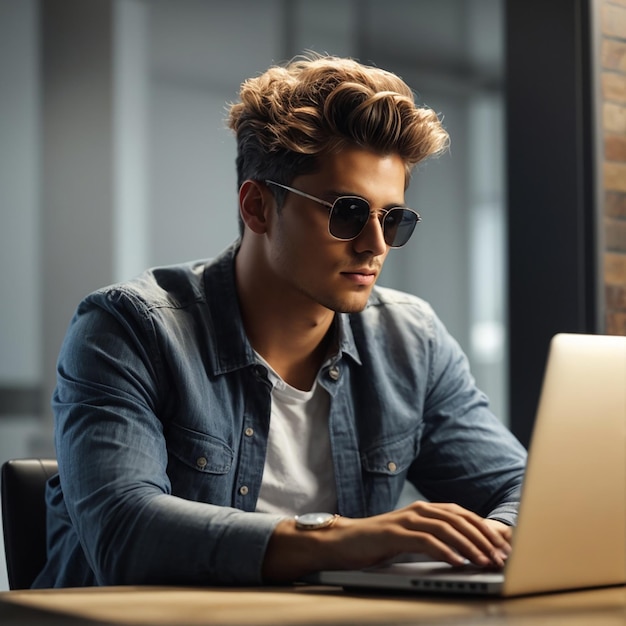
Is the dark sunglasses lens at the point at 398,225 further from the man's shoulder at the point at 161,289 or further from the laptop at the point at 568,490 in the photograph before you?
the laptop at the point at 568,490

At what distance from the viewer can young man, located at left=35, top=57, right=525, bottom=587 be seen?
1809 mm

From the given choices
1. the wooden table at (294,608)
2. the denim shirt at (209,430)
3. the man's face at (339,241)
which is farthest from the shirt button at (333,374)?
the wooden table at (294,608)

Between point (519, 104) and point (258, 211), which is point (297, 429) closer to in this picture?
point (258, 211)

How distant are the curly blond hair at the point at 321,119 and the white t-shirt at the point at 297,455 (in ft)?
1.44

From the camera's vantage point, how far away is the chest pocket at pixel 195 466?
6.27 ft

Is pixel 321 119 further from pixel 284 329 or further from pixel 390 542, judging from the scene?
pixel 390 542

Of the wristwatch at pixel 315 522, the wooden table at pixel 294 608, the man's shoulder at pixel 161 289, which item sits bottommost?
the wooden table at pixel 294 608

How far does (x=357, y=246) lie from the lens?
203 cm

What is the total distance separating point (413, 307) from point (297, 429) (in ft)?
1.50

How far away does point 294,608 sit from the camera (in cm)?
108

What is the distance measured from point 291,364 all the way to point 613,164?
1448mm

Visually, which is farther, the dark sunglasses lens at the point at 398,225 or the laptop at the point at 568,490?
the dark sunglasses lens at the point at 398,225

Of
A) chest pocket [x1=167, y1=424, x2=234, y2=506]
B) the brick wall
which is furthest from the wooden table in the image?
the brick wall

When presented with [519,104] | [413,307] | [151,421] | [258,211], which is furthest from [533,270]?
[151,421]
